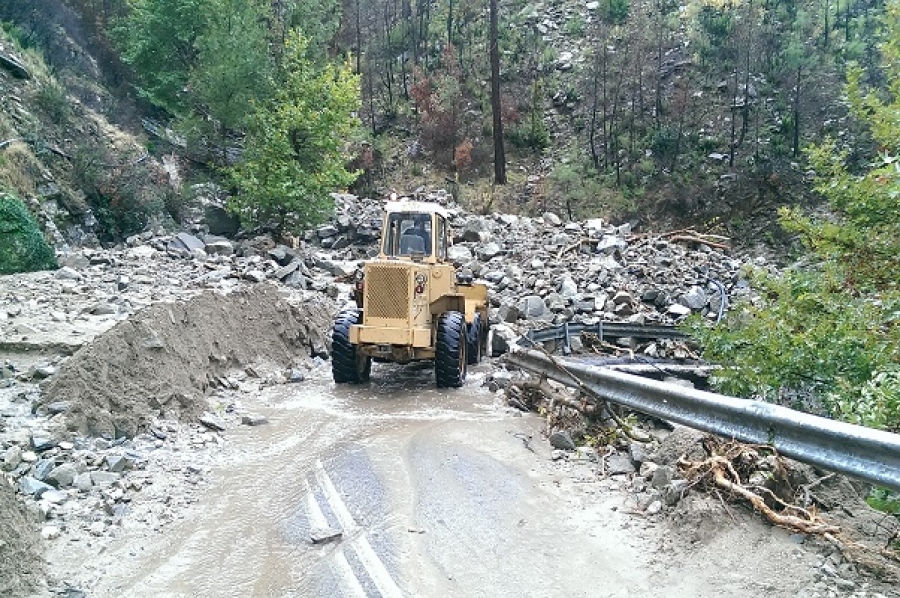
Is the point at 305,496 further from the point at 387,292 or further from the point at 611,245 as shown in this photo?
the point at 611,245

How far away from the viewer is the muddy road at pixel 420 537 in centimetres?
443

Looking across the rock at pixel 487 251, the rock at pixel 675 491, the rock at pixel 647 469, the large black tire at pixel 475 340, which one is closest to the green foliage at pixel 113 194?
the rock at pixel 487 251

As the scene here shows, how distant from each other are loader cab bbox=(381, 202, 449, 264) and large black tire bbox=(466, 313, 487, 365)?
1.68m

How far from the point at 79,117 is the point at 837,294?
23.4 m

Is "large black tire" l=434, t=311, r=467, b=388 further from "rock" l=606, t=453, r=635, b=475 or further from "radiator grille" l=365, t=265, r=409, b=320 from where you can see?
"rock" l=606, t=453, r=635, b=475

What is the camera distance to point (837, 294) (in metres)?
7.24

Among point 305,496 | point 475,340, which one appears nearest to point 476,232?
point 475,340

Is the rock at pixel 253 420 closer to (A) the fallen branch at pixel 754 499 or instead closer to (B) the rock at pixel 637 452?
(B) the rock at pixel 637 452

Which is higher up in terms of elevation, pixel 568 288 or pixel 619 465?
pixel 568 288

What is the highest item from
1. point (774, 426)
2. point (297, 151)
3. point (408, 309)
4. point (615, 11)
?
point (615, 11)

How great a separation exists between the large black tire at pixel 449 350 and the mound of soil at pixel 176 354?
3096 millimetres

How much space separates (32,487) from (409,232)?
22.7 feet

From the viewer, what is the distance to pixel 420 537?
519cm

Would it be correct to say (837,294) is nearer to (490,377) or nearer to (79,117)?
(490,377)
